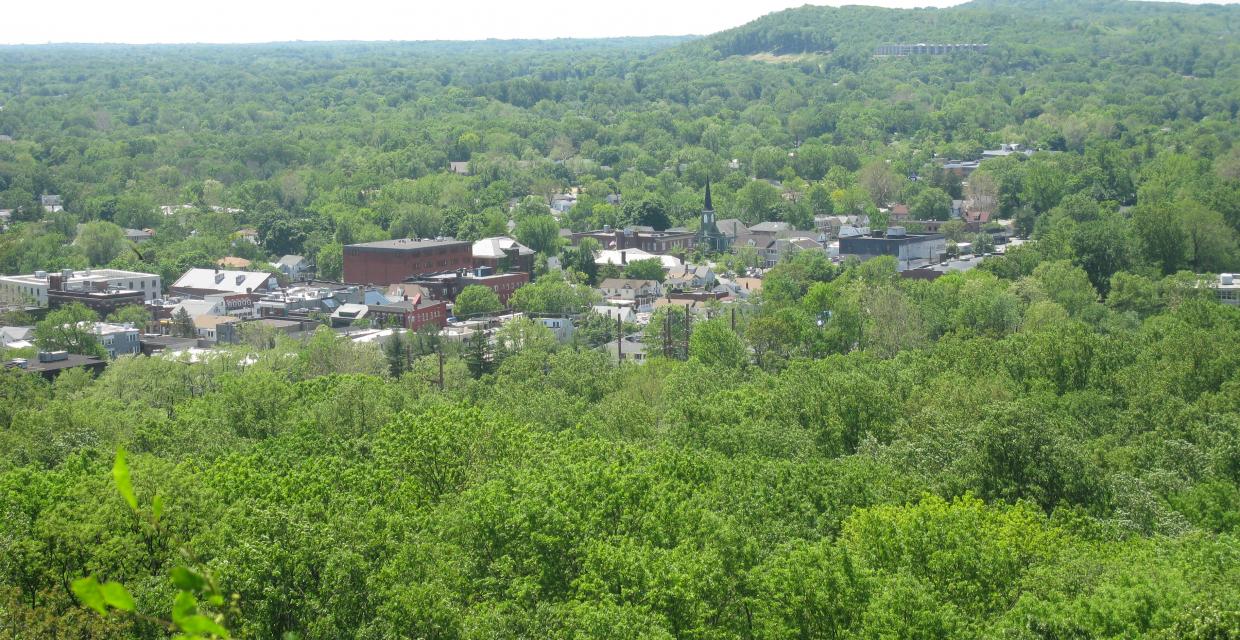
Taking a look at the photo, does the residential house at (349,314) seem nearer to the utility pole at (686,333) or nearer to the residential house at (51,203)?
the utility pole at (686,333)

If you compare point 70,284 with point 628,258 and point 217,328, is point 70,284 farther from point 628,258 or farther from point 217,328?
point 628,258

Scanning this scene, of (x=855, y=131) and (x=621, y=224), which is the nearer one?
(x=621, y=224)

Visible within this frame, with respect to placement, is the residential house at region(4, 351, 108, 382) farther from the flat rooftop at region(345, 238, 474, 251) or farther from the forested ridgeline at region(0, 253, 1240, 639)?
the flat rooftop at region(345, 238, 474, 251)

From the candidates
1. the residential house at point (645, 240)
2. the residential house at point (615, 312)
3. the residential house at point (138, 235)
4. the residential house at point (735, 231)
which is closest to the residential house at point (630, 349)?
the residential house at point (615, 312)

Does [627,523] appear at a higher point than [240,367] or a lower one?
higher

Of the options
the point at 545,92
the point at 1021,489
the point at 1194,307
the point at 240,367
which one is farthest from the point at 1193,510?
the point at 545,92

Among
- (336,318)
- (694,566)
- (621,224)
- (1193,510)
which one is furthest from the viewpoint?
(621,224)

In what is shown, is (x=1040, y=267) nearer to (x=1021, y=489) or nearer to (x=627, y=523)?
(x=1021, y=489)
